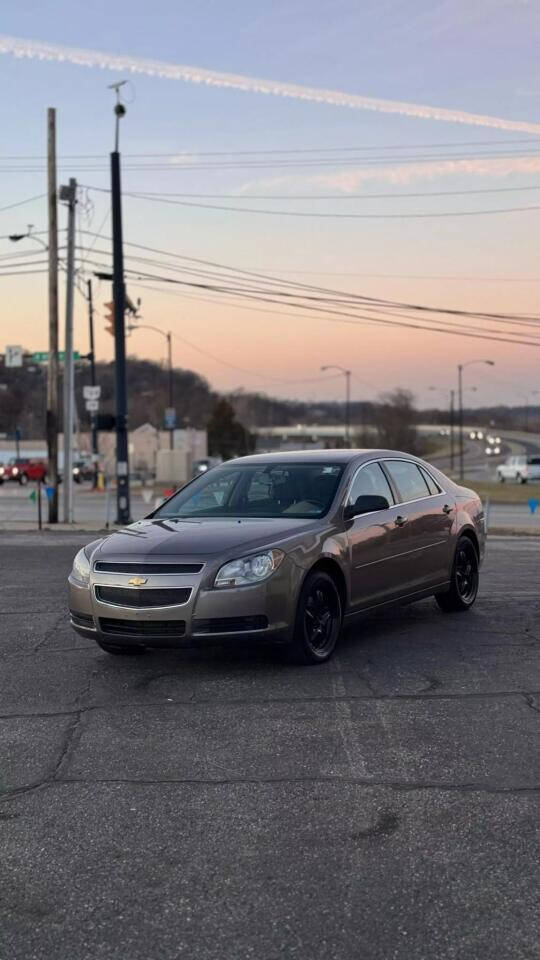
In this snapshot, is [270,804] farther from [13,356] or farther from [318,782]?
[13,356]

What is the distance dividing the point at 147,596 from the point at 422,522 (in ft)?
9.77

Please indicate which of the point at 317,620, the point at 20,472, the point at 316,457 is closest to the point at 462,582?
the point at 316,457

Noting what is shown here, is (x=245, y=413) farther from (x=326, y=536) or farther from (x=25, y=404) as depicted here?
(x=326, y=536)

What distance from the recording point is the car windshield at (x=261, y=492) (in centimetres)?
801

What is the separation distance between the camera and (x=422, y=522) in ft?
29.3

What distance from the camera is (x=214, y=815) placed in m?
4.50

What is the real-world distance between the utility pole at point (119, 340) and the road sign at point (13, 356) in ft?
50.2

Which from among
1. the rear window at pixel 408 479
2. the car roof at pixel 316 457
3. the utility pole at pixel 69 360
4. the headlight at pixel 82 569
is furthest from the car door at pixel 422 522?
the utility pole at pixel 69 360

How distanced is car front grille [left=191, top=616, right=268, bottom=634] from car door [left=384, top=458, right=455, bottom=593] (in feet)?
6.75

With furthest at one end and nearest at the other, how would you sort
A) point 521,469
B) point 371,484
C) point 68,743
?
1. point 521,469
2. point 371,484
3. point 68,743

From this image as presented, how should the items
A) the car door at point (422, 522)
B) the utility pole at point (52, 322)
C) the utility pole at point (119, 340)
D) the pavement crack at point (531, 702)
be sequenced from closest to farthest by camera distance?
the pavement crack at point (531, 702) → the car door at point (422, 522) → the utility pole at point (119, 340) → the utility pole at point (52, 322)

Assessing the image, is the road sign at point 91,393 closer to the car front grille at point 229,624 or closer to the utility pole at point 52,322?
the utility pole at point 52,322

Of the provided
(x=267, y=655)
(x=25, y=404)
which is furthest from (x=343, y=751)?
(x=25, y=404)

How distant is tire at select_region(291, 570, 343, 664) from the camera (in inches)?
282
